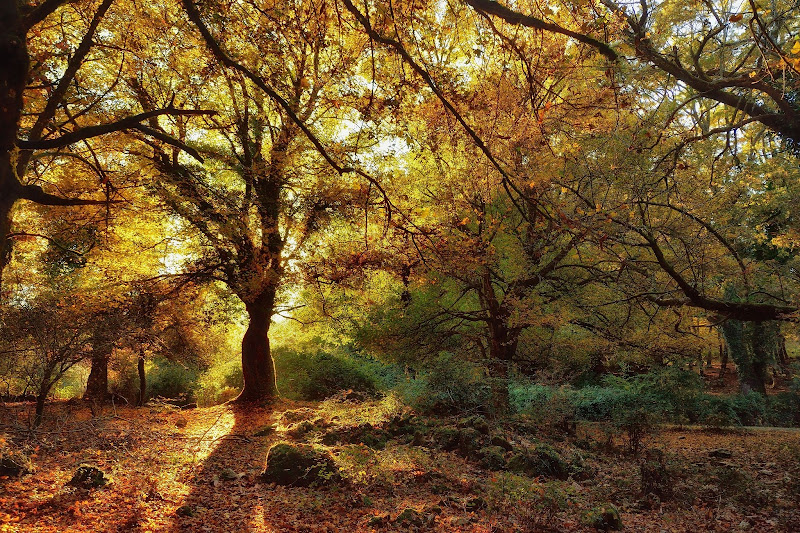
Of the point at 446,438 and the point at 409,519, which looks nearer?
the point at 409,519

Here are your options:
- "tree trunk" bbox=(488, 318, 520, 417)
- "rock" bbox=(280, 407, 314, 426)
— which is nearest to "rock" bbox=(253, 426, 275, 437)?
"rock" bbox=(280, 407, 314, 426)

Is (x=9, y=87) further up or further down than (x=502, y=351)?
further up

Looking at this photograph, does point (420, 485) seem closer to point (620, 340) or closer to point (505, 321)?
point (505, 321)

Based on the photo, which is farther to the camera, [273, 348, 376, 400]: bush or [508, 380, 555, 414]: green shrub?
[273, 348, 376, 400]: bush

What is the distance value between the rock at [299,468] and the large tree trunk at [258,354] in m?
7.35

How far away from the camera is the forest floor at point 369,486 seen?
5.65 metres

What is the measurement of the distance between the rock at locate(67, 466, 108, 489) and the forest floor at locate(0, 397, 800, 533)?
126 millimetres

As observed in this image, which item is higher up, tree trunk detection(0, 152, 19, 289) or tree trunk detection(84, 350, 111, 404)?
tree trunk detection(0, 152, 19, 289)

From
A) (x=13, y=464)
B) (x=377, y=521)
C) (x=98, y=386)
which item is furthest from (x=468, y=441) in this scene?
(x=98, y=386)

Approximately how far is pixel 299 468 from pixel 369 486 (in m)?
1.04

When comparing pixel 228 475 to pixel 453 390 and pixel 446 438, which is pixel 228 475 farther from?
pixel 453 390

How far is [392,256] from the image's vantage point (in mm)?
11109

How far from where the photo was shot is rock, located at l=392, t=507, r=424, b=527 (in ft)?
19.1

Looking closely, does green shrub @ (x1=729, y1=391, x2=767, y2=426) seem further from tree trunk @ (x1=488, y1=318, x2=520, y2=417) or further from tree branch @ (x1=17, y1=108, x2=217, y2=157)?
tree branch @ (x1=17, y1=108, x2=217, y2=157)
